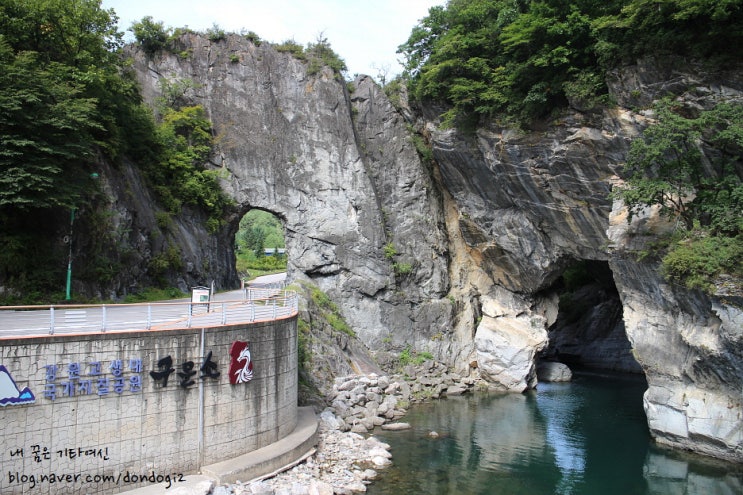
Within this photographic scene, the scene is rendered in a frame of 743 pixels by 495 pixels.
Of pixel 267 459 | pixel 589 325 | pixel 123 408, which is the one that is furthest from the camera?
pixel 589 325

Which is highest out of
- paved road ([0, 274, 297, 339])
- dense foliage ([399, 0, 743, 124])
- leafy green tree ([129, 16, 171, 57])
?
leafy green tree ([129, 16, 171, 57])

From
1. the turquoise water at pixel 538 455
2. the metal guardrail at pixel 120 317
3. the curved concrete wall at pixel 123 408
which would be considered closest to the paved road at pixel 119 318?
the metal guardrail at pixel 120 317

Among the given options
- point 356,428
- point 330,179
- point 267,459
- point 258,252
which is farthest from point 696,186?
point 258,252

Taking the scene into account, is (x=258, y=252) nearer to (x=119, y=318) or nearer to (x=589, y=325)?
(x=589, y=325)

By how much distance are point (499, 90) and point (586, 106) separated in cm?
478

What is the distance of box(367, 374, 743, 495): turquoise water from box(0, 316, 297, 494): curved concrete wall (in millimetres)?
4626

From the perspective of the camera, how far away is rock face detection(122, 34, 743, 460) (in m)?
23.7

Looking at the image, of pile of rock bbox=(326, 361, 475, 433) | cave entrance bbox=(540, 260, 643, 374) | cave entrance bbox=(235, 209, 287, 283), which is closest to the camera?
pile of rock bbox=(326, 361, 475, 433)

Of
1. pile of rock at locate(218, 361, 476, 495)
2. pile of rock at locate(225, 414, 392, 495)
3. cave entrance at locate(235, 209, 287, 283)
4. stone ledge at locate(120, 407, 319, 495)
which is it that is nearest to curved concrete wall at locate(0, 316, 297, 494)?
stone ledge at locate(120, 407, 319, 495)

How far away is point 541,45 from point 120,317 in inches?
746

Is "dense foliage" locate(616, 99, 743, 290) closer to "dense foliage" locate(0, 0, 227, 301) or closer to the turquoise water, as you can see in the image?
the turquoise water

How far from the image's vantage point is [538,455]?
676 inches

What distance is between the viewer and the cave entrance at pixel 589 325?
32500 mm

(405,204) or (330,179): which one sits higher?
(330,179)
